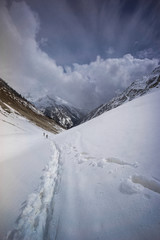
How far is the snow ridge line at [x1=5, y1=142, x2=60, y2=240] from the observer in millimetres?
2342

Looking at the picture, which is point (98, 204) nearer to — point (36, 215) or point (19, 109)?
point (36, 215)

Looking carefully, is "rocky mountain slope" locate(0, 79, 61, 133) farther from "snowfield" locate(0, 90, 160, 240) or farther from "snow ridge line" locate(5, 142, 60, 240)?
"snowfield" locate(0, 90, 160, 240)

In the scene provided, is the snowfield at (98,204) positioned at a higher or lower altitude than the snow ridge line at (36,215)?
higher

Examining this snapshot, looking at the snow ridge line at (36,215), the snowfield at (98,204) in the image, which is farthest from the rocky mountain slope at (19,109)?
the snowfield at (98,204)

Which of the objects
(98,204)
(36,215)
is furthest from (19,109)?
(98,204)

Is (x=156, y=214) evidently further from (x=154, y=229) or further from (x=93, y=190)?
(x=93, y=190)

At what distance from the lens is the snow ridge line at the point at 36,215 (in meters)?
2.34

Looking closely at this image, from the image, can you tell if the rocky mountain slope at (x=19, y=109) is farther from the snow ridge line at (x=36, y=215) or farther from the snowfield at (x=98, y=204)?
the snowfield at (x=98, y=204)

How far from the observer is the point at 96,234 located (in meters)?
2.18

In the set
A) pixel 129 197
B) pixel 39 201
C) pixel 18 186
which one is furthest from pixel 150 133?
pixel 18 186

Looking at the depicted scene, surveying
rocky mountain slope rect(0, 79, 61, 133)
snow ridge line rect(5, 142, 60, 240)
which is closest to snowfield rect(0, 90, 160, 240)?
snow ridge line rect(5, 142, 60, 240)

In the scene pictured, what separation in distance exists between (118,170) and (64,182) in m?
2.22

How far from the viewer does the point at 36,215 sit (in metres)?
2.81

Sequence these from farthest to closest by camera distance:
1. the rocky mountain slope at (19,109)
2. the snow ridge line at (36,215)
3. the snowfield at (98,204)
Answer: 1. the rocky mountain slope at (19,109)
2. the snow ridge line at (36,215)
3. the snowfield at (98,204)
